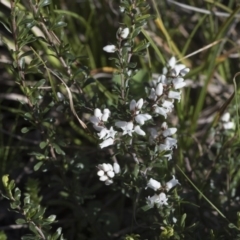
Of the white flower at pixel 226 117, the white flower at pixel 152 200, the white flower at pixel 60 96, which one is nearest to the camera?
the white flower at pixel 152 200

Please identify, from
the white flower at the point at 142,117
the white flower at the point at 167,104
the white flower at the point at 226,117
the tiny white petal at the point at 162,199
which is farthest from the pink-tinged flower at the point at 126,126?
the white flower at the point at 226,117

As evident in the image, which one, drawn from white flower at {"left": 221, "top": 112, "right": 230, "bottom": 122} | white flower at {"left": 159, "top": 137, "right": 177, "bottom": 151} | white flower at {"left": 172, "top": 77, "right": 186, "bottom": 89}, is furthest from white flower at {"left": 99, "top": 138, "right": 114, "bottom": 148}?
white flower at {"left": 221, "top": 112, "right": 230, "bottom": 122}

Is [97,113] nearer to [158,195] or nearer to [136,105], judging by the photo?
[136,105]

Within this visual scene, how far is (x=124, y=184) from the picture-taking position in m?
2.02

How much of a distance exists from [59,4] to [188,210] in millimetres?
1413

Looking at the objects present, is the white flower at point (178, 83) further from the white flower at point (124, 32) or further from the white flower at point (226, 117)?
the white flower at point (226, 117)

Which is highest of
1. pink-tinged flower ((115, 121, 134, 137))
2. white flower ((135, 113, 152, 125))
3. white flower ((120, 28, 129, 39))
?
white flower ((120, 28, 129, 39))

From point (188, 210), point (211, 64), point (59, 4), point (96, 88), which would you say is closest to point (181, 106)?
point (211, 64)

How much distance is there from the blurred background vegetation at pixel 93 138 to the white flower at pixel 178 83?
0.94ft

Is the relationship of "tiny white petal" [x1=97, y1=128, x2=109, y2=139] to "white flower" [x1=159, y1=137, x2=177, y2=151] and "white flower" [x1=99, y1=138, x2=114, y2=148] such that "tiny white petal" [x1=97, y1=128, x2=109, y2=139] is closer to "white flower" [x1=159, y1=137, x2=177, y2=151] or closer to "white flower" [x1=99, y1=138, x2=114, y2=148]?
"white flower" [x1=99, y1=138, x2=114, y2=148]

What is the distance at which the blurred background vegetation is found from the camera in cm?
221

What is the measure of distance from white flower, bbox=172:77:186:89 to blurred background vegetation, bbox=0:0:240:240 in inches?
11.3

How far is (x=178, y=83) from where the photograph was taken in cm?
190

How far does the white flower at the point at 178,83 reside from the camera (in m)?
1.90
